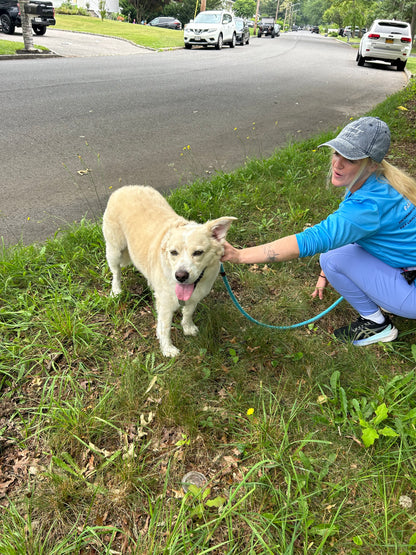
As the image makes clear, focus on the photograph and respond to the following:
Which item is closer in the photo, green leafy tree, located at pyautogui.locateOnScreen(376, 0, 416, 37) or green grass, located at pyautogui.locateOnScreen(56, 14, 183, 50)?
green grass, located at pyautogui.locateOnScreen(56, 14, 183, 50)

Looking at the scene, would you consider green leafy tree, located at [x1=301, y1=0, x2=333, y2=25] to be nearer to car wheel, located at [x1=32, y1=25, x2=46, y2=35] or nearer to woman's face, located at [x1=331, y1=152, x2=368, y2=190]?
car wheel, located at [x1=32, y1=25, x2=46, y2=35]

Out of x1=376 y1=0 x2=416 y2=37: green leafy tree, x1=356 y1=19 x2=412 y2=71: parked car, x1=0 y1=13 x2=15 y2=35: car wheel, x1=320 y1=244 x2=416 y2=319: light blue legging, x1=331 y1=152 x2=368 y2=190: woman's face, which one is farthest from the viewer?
x1=376 y1=0 x2=416 y2=37: green leafy tree

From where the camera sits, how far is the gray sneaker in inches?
122

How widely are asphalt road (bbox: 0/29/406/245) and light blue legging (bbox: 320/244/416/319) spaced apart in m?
3.00

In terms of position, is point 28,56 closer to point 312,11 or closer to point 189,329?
point 189,329

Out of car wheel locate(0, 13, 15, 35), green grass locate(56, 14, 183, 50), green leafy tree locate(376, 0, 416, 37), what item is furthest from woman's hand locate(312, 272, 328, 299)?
green leafy tree locate(376, 0, 416, 37)

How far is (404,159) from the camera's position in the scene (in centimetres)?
658

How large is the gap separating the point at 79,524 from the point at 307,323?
2161mm

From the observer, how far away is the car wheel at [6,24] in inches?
734

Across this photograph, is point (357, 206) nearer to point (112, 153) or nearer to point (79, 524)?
point (79, 524)

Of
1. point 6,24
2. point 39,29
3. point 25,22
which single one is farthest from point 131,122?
point 39,29

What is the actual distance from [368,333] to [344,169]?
4.61 ft

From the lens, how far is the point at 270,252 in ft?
8.70

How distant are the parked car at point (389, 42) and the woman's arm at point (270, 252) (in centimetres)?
2076
